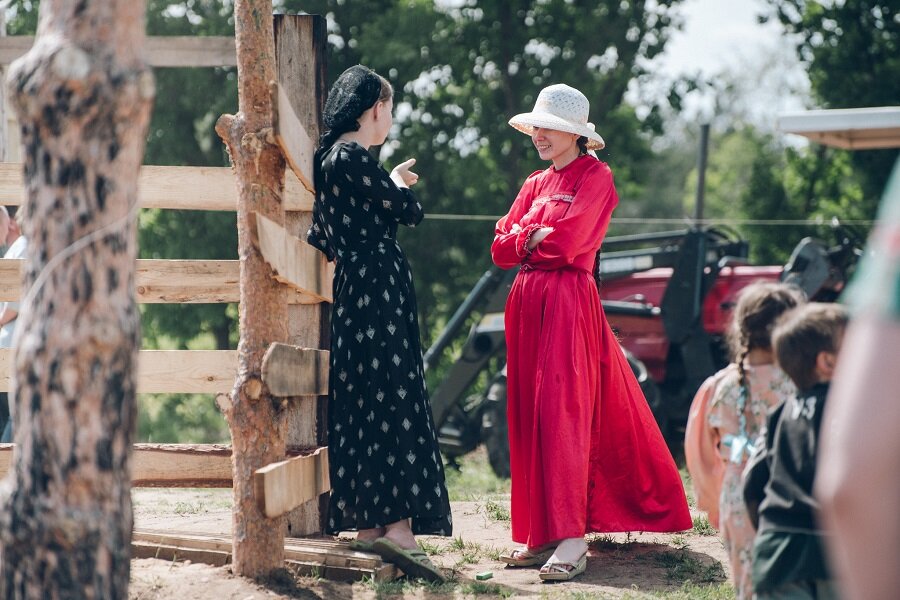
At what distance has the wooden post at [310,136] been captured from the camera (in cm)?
489

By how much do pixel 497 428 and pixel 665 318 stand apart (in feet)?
5.05

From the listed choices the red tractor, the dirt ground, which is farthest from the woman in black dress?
the red tractor

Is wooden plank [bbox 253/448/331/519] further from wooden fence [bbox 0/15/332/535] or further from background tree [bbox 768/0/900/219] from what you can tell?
background tree [bbox 768/0/900/219]

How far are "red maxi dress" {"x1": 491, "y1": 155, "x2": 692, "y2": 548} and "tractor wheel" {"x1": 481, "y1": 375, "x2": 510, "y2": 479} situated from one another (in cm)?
352

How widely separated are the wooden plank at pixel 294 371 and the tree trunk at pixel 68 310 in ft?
4.02

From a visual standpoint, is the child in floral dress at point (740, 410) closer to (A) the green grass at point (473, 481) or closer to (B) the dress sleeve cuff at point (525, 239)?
(B) the dress sleeve cuff at point (525, 239)

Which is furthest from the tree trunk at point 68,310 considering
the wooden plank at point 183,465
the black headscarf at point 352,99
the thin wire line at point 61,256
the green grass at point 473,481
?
the green grass at point 473,481

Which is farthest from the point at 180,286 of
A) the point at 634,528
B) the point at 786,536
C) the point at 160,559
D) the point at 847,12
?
the point at 847,12

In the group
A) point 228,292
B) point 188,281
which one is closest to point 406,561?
point 228,292

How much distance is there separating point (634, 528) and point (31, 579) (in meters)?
2.90

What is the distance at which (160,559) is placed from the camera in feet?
14.0

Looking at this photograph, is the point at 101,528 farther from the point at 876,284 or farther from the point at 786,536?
the point at 876,284

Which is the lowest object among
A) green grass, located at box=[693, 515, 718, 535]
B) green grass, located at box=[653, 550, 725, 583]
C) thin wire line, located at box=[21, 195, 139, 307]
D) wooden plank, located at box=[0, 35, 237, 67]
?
green grass, located at box=[653, 550, 725, 583]

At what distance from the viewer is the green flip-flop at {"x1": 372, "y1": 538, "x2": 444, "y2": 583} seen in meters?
4.17
